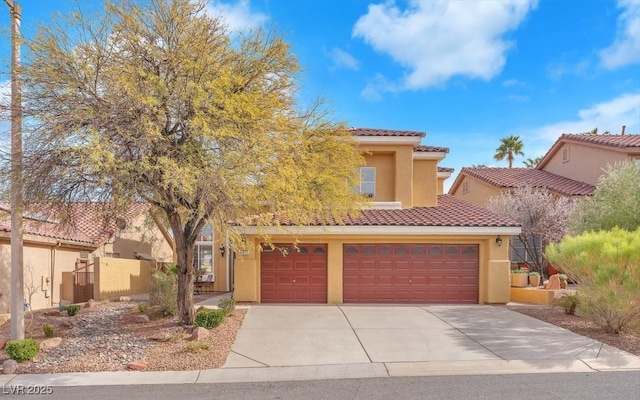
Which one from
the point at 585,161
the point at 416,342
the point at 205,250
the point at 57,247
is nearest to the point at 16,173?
the point at 416,342

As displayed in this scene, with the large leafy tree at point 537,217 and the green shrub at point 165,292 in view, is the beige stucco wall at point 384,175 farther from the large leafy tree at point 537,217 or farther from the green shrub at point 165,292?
the green shrub at point 165,292

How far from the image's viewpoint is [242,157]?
30.6 ft

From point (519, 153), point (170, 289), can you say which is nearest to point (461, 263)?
point (170, 289)

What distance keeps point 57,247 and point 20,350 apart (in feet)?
32.5

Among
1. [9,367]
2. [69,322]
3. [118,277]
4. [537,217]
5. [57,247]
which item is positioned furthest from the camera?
[537,217]

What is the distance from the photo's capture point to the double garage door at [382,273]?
53.8ft

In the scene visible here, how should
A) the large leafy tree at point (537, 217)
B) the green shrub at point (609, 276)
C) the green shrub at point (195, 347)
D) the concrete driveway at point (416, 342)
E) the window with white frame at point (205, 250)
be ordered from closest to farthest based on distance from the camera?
the concrete driveway at point (416, 342) → the green shrub at point (195, 347) → the green shrub at point (609, 276) → the large leafy tree at point (537, 217) → the window with white frame at point (205, 250)

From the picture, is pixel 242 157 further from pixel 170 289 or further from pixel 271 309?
pixel 271 309

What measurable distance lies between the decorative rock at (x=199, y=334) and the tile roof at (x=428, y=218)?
4736mm

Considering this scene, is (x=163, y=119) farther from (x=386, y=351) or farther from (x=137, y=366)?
(x=386, y=351)

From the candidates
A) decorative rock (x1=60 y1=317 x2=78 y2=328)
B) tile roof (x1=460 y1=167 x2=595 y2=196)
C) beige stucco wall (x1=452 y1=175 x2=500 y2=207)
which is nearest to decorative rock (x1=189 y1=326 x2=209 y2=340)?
decorative rock (x1=60 y1=317 x2=78 y2=328)

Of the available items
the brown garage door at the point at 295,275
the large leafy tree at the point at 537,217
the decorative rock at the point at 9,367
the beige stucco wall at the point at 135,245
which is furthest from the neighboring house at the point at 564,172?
the decorative rock at the point at 9,367

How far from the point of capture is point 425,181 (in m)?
19.5

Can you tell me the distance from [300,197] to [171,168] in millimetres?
3015
